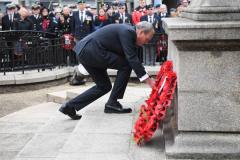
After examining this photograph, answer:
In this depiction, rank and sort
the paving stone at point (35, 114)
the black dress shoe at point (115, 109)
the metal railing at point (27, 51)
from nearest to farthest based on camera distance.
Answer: the black dress shoe at point (115, 109) → the paving stone at point (35, 114) → the metal railing at point (27, 51)

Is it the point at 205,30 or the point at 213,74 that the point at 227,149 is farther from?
the point at 205,30

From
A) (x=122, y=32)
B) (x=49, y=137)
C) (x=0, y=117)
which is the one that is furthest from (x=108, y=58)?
(x=0, y=117)

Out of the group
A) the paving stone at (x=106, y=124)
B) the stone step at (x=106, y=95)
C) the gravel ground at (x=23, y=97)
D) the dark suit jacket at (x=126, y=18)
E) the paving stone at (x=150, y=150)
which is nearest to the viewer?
the paving stone at (x=150, y=150)

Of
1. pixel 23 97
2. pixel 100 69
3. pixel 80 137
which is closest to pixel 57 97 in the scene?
pixel 23 97

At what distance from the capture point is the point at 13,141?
25.0 feet

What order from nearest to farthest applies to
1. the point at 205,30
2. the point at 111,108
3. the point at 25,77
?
the point at 205,30 → the point at 111,108 → the point at 25,77

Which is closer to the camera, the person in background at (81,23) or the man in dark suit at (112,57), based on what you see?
the man in dark suit at (112,57)

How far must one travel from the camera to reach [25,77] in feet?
42.6

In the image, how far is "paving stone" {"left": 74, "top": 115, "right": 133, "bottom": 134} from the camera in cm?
649

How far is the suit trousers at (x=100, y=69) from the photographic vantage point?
23.9 ft

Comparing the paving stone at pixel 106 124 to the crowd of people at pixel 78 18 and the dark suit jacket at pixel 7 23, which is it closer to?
the crowd of people at pixel 78 18

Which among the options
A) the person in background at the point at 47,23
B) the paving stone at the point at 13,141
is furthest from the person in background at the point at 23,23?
the paving stone at the point at 13,141

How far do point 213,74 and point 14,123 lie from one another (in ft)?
15.0

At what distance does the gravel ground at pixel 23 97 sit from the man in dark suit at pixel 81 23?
2243 mm
